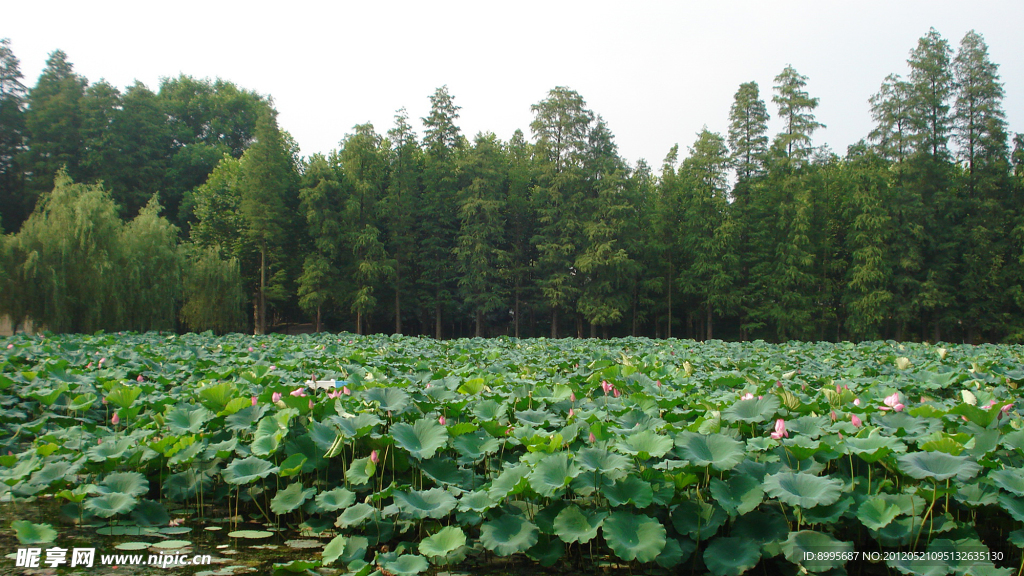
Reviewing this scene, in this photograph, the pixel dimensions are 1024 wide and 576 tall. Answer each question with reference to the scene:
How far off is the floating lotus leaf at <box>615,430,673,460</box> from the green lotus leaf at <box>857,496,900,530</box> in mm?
642

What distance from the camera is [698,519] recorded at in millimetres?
2119

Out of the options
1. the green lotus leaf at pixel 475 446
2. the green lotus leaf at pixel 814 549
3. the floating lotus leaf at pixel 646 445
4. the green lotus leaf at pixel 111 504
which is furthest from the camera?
the green lotus leaf at pixel 475 446

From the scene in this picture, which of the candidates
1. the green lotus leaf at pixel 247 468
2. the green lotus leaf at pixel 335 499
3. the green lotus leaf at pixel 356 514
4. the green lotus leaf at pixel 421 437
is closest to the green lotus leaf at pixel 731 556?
the green lotus leaf at pixel 421 437

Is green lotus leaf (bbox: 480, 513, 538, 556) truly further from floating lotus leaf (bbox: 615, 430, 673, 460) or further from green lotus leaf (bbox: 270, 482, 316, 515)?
green lotus leaf (bbox: 270, 482, 316, 515)

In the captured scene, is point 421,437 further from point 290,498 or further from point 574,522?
point 574,522

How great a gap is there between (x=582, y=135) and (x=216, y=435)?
2548 centimetres

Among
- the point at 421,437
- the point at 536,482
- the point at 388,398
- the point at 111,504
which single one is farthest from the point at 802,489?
the point at 111,504

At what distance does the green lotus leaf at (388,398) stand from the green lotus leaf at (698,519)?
1491 mm

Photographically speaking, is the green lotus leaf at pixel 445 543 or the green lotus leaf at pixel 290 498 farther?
the green lotus leaf at pixel 290 498

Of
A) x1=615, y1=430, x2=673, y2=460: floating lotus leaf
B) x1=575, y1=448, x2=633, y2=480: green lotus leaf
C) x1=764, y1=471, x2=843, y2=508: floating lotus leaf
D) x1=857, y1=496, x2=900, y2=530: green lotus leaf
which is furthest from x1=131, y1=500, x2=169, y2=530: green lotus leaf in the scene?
x1=857, y1=496, x2=900, y2=530: green lotus leaf

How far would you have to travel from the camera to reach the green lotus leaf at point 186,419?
120 inches

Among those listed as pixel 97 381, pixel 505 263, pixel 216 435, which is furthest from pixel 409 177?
pixel 216 435

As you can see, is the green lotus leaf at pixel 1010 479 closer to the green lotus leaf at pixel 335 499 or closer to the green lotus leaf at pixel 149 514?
the green lotus leaf at pixel 335 499

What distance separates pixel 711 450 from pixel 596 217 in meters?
23.5
